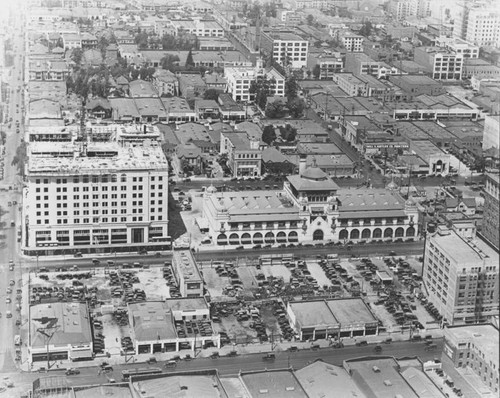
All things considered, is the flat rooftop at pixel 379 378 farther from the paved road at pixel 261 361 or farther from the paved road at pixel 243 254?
the paved road at pixel 243 254

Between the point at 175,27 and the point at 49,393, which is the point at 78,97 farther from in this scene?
the point at 49,393

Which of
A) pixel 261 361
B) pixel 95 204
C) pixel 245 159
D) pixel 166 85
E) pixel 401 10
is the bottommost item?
pixel 261 361

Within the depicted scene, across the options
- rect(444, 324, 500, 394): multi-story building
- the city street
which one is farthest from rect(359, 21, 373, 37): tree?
rect(444, 324, 500, 394): multi-story building

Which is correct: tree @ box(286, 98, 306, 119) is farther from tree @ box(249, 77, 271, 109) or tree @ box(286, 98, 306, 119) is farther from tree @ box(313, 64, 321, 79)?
tree @ box(313, 64, 321, 79)

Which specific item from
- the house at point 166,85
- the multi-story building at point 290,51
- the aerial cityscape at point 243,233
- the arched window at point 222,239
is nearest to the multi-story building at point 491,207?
the aerial cityscape at point 243,233

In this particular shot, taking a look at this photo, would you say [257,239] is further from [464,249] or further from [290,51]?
[290,51]

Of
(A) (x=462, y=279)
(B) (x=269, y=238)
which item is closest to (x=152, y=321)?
(B) (x=269, y=238)

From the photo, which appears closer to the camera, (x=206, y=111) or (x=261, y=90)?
(x=206, y=111)
